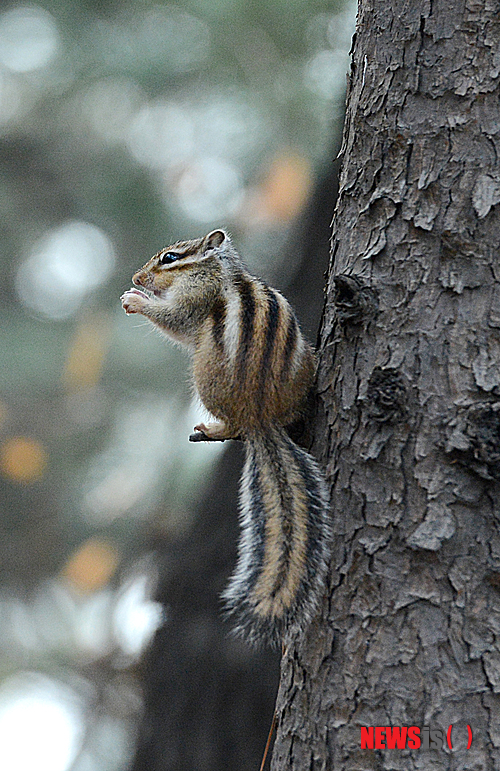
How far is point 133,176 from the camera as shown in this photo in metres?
2.67

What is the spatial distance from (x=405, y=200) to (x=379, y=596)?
475mm

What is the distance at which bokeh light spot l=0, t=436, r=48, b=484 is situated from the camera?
2.90 metres

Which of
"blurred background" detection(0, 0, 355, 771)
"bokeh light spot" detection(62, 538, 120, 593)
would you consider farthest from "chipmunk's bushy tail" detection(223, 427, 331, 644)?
"bokeh light spot" detection(62, 538, 120, 593)

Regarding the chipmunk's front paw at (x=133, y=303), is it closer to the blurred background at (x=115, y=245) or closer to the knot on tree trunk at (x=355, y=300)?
the knot on tree trunk at (x=355, y=300)

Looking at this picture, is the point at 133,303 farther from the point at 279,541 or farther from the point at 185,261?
the point at 279,541

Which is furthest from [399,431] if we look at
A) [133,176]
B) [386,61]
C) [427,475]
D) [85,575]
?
[85,575]

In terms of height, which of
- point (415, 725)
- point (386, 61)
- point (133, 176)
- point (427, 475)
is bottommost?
point (415, 725)

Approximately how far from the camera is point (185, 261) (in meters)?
1.35

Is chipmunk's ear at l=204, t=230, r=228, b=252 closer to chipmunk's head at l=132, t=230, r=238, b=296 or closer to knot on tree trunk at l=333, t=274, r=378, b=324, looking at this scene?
chipmunk's head at l=132, t=230, r=238, b=296

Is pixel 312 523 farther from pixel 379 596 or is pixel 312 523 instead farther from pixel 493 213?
pixel 493 213

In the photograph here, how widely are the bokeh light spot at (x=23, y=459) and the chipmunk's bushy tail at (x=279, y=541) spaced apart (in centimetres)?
203

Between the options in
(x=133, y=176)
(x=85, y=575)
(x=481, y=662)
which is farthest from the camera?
(x=85, y=575)

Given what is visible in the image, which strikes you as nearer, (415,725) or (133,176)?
(415,725)

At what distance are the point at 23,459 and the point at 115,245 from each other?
0.84 meters
